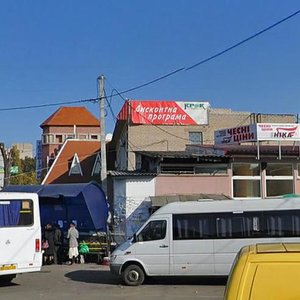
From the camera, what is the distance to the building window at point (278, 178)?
27906 millimetres

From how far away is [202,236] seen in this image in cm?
1592

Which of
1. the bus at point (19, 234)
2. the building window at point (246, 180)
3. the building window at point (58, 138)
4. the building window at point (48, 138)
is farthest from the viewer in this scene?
the building window at point (58, 138)

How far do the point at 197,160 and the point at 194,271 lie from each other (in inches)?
456

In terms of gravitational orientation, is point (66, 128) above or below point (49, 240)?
above

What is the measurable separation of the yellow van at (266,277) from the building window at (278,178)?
81.4 ft

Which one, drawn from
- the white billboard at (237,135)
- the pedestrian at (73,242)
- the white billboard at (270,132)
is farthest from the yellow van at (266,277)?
the white billboard at (237,135)

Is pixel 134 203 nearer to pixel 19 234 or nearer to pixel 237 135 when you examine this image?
pixel 237 135

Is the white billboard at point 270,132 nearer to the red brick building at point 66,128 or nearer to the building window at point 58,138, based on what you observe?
the red brick building at point 66,128

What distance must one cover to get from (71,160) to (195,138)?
17757 mm

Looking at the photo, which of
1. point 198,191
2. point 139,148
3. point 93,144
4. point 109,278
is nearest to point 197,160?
point 198,191

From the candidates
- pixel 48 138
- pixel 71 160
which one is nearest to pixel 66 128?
pixel 48 138

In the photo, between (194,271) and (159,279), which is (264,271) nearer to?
(194,271)

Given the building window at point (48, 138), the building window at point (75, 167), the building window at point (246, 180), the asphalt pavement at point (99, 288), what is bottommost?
the asphalt pavement at point (99, 288)

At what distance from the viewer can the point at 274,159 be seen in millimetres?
27516
